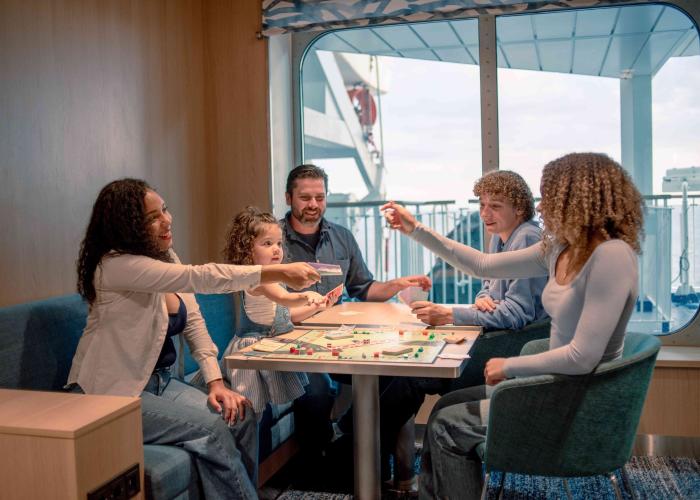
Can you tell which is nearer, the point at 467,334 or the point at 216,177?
the point at 467,334

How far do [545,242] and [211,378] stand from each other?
135 cm

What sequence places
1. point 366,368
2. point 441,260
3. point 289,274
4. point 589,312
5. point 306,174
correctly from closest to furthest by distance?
point 589,312 → point 366,368 → point 289,274 → point 306,174 → point 441,260

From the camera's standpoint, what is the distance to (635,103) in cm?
423

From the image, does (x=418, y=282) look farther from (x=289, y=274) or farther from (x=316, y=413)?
(x=289, y=274)

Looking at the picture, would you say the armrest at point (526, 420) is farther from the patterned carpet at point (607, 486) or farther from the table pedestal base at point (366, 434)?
the patterned carpet at point (607, 486)

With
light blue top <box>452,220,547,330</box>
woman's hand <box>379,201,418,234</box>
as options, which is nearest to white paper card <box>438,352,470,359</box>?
light blue top <box>452,220,547,330</box>

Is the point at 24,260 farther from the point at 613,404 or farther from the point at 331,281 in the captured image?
the point at 613,404

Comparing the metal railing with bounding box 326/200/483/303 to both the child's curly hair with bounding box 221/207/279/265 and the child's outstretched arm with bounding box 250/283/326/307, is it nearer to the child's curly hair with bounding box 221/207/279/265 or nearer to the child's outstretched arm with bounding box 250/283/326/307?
the child's curly hair with bounding box 221/207/279/265

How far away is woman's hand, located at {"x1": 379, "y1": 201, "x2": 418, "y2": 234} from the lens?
285cm

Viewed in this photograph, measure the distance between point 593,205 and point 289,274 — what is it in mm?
1025

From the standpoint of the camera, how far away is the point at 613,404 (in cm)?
210

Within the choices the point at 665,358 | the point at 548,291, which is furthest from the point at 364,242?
the point at 548,291

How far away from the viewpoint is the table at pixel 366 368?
218 cm

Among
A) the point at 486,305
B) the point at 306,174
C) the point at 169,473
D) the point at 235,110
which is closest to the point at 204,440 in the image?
the point at 169,473
